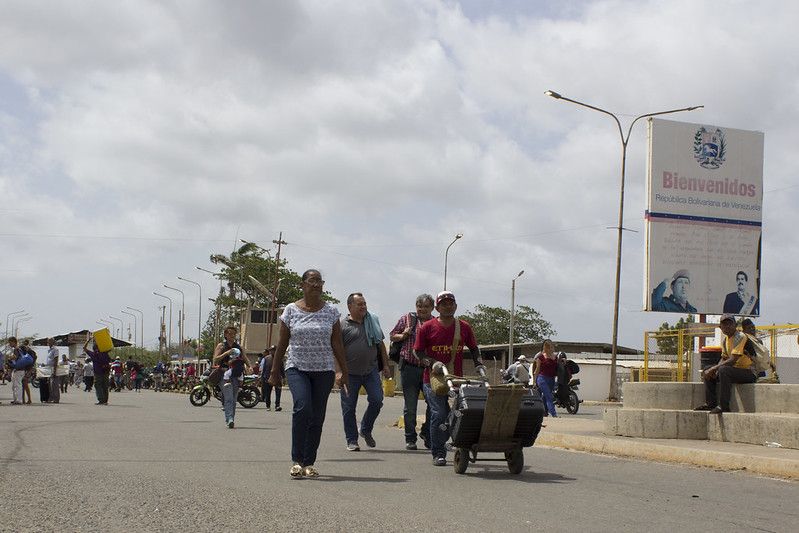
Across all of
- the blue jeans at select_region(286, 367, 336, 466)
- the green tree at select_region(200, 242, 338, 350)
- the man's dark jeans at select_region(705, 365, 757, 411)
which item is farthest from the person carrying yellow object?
the green tree at select_region(200, 242, 338, 350)

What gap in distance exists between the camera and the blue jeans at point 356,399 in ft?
36.9

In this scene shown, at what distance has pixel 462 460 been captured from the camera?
8898 mm

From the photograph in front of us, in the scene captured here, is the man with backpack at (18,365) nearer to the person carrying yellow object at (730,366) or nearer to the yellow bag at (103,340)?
the yellow bag at (103,340)

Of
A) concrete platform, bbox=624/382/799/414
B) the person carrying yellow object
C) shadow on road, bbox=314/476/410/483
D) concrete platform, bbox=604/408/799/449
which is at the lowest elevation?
shadow on road, bbox=314/476/410/483

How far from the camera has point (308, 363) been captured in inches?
330

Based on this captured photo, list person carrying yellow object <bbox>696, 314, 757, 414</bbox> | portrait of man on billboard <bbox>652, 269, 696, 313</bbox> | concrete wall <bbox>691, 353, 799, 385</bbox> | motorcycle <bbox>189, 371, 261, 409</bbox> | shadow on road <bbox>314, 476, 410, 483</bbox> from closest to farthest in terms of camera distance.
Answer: shadow on road <bbox>314, 476, 410, 483</bbox>
person carrying yellow object <bbox>696, 314, 757, 414</bbox>
motorcycle <bbox>189, 371, 261, 409</bbox>
portrait of man on billboard <bbox>652, 269, 696, 313</bbox>
concrete wall <bbox>691, 353, 799, 385</bbox>

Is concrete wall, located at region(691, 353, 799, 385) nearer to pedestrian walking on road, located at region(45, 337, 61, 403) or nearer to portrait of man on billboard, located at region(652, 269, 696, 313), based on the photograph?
portrait of man on billboard, located at region(652, 269, 696, 313)

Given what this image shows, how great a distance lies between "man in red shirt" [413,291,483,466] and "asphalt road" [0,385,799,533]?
0.29m

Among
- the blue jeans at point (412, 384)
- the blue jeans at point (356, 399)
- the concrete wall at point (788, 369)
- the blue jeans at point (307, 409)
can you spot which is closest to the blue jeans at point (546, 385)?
the blue jeans at point (356, 399)

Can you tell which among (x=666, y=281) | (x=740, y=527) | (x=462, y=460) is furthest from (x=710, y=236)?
(x=740, y=527)

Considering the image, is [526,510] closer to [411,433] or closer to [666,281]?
[411,433]

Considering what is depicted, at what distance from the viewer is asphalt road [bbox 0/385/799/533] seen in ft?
20.1

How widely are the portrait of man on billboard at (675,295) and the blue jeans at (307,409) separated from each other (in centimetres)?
2492

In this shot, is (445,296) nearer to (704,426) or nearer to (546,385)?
(704,426)
